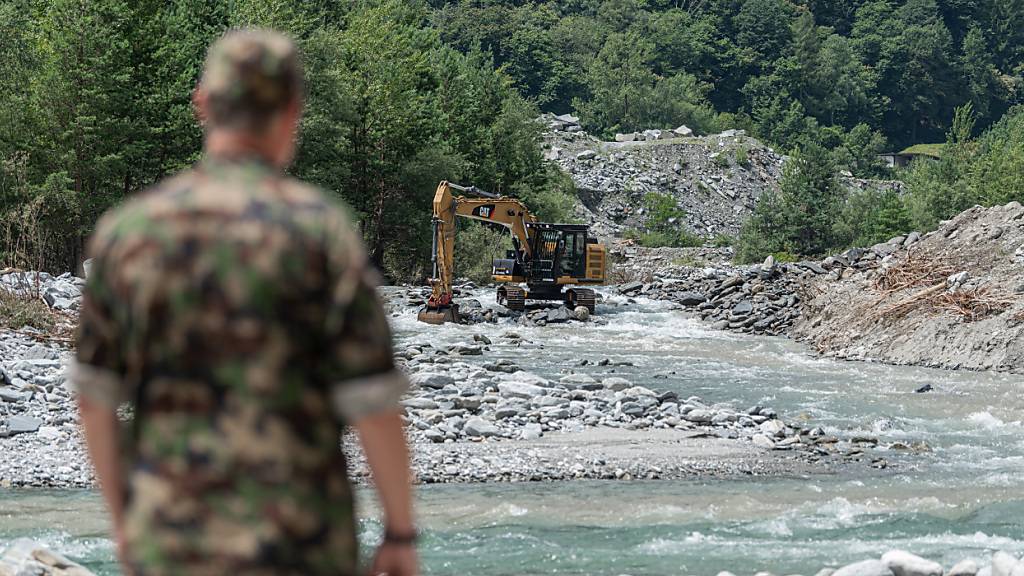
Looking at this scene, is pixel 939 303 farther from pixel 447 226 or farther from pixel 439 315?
pixel 439 315

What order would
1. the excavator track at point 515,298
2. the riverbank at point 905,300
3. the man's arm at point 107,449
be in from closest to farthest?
1. the man's arm at point 107,449
2. the riverbank at point 905,300
3. the excavator track at point 515,298

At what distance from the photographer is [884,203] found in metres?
53.2

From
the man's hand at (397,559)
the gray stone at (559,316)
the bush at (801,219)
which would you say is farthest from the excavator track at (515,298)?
the man's hand at (397,559)

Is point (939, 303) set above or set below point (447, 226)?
below

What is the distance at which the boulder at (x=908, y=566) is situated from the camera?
23.1 feet

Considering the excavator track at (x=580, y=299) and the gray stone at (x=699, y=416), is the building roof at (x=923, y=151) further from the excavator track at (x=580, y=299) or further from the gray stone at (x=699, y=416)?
the gray stone at (x=699, y=416)

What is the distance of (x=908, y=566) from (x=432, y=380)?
8.57 meters

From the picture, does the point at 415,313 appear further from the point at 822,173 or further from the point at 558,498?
the point at 822,173

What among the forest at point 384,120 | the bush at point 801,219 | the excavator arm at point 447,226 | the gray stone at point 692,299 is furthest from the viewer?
the bush at point 801,219

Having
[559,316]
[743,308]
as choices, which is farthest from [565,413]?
[743,308]

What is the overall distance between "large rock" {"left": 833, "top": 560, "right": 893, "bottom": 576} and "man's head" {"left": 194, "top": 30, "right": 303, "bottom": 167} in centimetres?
541

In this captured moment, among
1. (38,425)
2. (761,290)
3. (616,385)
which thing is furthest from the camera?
(761,290)

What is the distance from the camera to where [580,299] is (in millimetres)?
29047

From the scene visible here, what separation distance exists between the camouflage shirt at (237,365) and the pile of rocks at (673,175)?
64.5 m
